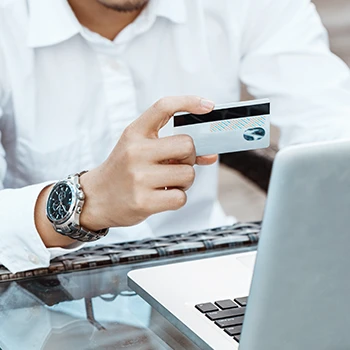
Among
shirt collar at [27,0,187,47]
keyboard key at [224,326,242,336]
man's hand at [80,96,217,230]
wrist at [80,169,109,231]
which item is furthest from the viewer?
shirt collar at [27,0,187,47]

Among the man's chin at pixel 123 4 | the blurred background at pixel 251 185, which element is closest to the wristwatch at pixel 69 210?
the man's chin at pixel 123 4

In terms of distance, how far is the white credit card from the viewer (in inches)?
30.0

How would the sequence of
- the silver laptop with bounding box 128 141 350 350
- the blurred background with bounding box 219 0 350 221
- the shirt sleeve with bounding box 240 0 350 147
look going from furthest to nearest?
the blurred background with bounding box 219 0 350 221 → the shirt sleeve with bounding box 240 0 350 147 → the silver laptop with bounding box 128 141 350 350

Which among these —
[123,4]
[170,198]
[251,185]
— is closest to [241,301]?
[170,198]

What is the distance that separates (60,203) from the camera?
3.06 feet

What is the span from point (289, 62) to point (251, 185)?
2.29 ft

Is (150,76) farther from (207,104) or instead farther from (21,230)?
(207,104)

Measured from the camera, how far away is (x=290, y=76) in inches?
53.6

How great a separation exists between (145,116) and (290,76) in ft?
1.92

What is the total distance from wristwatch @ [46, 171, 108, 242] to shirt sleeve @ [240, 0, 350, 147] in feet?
1.62

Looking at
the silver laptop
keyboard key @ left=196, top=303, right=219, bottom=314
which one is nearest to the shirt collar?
keyboard key @ left=196, top=303, right=219, bottom=314

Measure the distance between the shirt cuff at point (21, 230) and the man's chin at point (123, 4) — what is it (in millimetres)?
327

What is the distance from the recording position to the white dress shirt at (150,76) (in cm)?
120

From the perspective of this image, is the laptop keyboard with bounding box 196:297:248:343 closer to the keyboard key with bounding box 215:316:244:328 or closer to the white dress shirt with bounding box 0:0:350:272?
the keyboard key with bounding box 215:316:244:328
